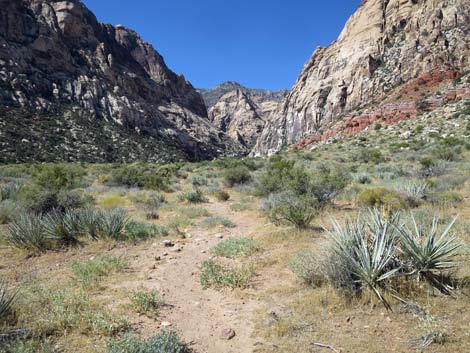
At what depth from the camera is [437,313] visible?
3.45m

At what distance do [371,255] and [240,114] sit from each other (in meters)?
140

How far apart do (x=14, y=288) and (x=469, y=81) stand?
141ft

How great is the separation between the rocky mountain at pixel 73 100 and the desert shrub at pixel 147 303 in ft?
139

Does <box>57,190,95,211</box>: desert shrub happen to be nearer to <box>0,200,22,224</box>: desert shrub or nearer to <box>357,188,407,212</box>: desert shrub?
<box>0,200,22,224</box>: desert shrub

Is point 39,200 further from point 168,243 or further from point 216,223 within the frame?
point 216,223

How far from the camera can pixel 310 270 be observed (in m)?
4.50

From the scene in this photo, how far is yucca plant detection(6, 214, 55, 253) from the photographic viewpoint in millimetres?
6297

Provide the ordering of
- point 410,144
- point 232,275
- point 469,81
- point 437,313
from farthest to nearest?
point 469,81 < point 410,144 < point 232,275 < point 437,313

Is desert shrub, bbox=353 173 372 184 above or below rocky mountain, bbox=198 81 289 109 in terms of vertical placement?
below

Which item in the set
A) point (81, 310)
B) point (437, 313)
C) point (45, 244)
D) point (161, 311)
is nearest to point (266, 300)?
point (161, 311)

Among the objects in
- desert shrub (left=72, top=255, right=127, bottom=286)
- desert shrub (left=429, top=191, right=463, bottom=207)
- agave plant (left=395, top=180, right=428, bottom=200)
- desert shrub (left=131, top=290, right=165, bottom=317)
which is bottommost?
desert shrub (left=131, top=290, right=165, bottom=317)

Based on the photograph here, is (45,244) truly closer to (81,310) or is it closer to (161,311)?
(81,310)

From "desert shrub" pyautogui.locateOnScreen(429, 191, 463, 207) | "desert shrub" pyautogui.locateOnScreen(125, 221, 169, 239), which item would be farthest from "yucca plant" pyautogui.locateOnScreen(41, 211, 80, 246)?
"desert shrub" pyautogui.locateOnScreen(429, 191, 463, 207)

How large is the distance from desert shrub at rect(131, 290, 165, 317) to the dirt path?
116 millimetres
